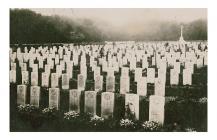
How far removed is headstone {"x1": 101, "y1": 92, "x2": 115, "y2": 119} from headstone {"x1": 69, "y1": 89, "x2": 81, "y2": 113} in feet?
1.32

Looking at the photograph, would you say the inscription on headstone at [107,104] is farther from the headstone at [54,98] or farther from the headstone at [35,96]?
the headstone at [35,96]

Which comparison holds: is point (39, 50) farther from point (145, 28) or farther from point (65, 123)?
point (145, 28)

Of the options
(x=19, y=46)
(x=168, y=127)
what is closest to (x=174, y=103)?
(x=168, y=127)

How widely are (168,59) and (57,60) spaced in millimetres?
1880

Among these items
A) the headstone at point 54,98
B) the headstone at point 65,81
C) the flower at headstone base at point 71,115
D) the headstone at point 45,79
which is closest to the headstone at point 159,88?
the flower at headstone base at point 71,115

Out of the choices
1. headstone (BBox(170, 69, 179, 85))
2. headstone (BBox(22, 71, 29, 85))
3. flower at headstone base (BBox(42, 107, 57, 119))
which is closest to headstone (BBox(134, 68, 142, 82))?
headstone (BBox(170, 69, 179, 85))

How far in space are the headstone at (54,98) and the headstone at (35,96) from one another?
0.68ft

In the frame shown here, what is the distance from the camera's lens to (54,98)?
679 centimetres

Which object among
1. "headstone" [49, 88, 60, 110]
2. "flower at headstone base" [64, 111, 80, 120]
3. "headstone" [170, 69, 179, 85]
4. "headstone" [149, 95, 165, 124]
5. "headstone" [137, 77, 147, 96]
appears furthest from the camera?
"headstone" [170, 69, 179, 85]

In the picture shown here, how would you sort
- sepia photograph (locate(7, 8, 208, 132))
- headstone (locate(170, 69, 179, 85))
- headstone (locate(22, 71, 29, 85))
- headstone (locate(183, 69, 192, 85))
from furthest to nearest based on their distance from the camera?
headstone (locate(170, 69, 179, 85))
headstone (locate(183, 69, 192, 85))
headstone (locate(22, 71, 29, 85))
sepia photograph (locate(7, 8, 208, 132))

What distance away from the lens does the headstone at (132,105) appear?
6.50 metres

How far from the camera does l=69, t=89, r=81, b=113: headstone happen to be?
6.74m

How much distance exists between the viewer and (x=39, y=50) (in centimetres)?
691

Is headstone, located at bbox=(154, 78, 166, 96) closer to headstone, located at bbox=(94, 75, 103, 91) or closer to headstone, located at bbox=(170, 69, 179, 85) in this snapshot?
headstone, located at bbox=(170, 69, 179, 85)
